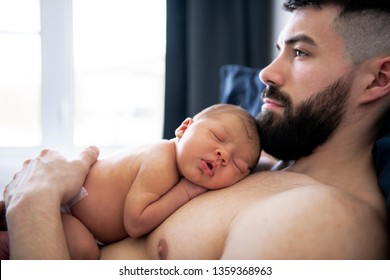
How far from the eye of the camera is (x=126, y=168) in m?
1.17

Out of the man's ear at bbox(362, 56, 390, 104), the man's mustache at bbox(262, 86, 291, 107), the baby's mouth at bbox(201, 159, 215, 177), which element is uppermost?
the man's ear at bbox(362, 56, 390, 104)

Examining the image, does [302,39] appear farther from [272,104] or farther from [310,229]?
[310,229]

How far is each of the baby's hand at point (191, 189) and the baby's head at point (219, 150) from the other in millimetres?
23

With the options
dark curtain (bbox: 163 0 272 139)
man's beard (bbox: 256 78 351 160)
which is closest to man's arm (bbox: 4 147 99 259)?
man's beard (bbox: 256 78 351 160)

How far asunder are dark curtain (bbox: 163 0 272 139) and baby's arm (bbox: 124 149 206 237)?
4.86 ft

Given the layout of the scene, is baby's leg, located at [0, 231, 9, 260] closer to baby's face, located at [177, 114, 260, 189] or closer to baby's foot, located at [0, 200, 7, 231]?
baby's foot, located at [0, 200, 7, 231]

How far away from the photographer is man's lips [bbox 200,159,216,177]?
3.63ft

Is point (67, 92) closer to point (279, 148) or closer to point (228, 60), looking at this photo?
point (228, 60)

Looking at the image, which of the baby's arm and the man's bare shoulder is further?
the baby's arm

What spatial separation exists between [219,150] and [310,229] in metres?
0.38
